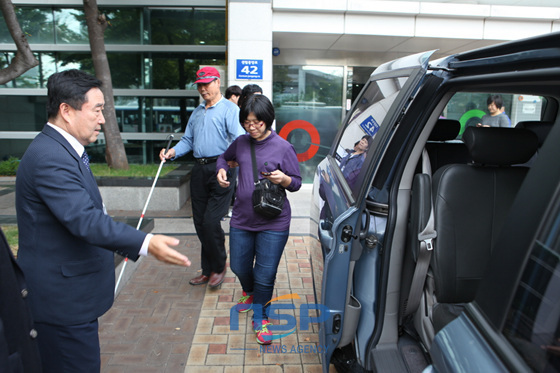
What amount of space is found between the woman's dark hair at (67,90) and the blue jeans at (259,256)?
165 cm

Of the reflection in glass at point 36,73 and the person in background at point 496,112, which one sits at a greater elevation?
the reflection in glass at point 36,73

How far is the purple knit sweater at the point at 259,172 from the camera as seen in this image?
3.20 metres

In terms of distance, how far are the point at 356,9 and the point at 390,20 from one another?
28.2 inches

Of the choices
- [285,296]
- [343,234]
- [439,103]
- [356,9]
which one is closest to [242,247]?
[285,296]

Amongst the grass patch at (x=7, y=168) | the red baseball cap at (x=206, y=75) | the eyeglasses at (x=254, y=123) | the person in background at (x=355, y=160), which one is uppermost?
the red baseball cap at (x=206, y=75)

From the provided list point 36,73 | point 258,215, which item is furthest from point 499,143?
point 36,73

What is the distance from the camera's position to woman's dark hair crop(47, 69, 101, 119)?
191 cm

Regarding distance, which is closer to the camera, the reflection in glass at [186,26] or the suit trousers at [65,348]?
the suit trousers at [65,348]

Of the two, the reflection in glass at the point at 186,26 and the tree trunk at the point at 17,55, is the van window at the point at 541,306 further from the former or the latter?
the reflection in glass at the point at 186,26

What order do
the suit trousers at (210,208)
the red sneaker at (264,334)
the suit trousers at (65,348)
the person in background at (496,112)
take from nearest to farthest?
the suit trousers at (65,348)
the red sneaker at (264,334)
the suit trousers at (210,208)
the person in background at (496,112)

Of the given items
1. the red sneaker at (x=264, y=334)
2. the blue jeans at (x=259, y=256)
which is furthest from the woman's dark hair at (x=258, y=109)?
the red sneaker at (x=264, y=334)

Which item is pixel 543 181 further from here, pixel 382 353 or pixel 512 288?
pixel 382 353

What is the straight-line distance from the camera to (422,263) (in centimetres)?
234
